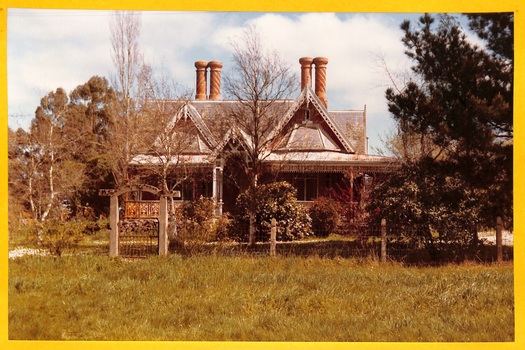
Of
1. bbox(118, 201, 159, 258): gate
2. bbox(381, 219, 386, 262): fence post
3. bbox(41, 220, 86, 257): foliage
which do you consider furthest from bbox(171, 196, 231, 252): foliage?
bbox(381, 219, 386, 262): fence post

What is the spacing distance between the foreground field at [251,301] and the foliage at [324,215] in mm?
3545

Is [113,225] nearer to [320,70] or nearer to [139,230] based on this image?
[139,230]

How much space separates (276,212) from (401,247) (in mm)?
3289

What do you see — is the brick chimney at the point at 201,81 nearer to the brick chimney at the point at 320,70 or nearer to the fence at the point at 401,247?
the brick chimney at the point at 320,70

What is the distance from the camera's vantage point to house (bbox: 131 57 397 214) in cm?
1460

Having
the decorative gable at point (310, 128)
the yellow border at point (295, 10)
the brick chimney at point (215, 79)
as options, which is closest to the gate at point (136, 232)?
the brick chimney at point (215, 79)

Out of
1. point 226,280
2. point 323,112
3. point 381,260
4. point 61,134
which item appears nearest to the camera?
point 226,280

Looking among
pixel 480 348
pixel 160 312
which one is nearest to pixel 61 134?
pixel 160 312

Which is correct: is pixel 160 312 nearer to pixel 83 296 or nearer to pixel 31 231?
pixel 83 296

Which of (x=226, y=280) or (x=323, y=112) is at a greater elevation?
(x=323, y=112)

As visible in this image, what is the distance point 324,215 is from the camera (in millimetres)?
14625

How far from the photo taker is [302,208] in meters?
14.5

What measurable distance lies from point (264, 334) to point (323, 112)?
33.0 feet

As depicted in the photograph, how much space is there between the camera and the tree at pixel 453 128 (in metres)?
9.94
